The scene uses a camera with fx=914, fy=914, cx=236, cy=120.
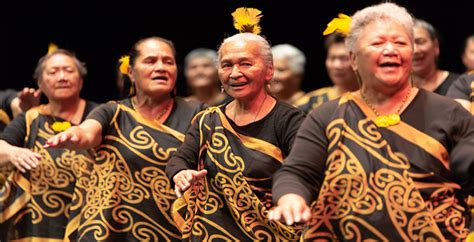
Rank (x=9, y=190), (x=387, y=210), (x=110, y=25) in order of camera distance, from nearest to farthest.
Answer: (x=387, y=210)
(x=9, y=190)
(x=110, y=25)

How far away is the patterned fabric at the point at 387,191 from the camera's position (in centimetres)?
274

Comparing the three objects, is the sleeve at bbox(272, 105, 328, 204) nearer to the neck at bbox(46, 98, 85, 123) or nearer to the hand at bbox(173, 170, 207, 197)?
the hand at bbox(173, 170, 207, 197)

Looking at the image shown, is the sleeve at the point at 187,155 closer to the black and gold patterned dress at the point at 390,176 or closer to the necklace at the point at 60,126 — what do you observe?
the black and gold patterned dress at the point at 390,176

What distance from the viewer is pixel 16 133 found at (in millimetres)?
4641

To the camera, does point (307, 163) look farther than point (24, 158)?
No

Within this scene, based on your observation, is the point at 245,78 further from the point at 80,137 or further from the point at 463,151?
the point at 463,151

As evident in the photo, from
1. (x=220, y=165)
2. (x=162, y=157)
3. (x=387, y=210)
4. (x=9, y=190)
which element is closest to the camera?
(x=387, y=210)

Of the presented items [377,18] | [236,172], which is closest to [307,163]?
[377,18]

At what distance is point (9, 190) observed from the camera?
470 cm

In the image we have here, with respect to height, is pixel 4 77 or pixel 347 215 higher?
pixel 4 77

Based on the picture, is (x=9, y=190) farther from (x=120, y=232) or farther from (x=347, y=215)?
(x=347, y=215)

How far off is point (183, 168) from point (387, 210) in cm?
98

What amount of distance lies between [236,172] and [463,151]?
97 centimetres

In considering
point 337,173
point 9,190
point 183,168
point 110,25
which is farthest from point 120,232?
point 110,25
